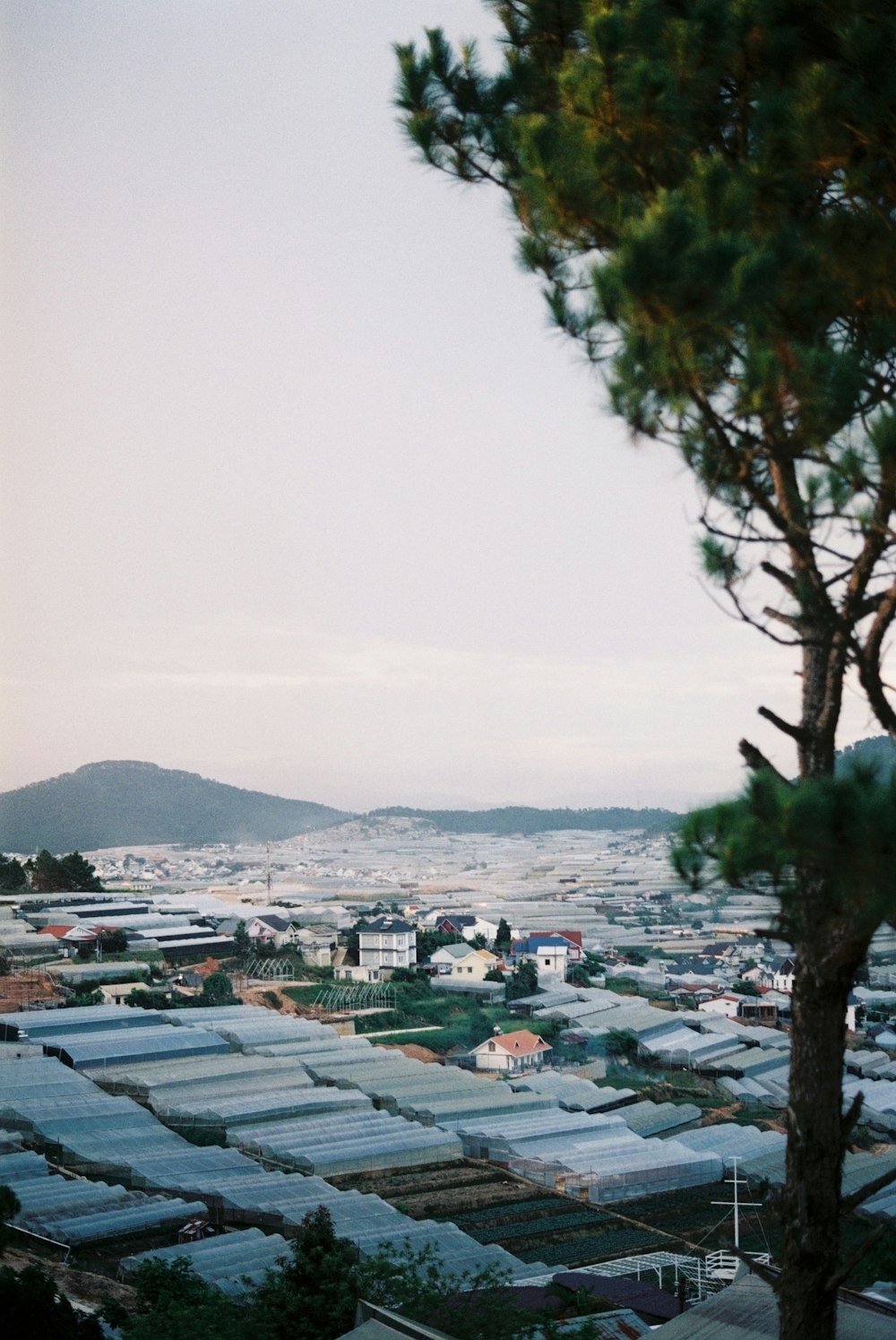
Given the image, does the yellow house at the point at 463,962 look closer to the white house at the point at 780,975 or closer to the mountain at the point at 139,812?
the white house at the point at 780,975

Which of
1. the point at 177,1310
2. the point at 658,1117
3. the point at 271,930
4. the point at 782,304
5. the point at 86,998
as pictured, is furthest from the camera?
the point at 271,930

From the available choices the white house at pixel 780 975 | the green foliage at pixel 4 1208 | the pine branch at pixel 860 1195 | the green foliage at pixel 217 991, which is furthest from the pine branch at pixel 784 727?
the white house at pixel 780 975

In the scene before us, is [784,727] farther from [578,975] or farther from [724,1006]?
[578,975]

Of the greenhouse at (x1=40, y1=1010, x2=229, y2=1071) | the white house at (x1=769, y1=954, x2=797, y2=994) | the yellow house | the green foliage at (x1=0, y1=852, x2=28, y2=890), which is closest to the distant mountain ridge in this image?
the green foliage at (x1=0, y1=852, x2=28, y2=890)

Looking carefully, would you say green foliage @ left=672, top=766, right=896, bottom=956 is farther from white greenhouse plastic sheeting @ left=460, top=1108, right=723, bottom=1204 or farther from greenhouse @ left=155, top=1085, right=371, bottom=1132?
greenhouse @ left=155, top=1085, right=371, bottom=1132

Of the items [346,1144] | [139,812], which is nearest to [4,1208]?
[346,1144]

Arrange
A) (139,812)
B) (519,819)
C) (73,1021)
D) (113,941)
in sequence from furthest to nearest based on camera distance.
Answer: (519,819), (139,812), (113,941), (73,1021)

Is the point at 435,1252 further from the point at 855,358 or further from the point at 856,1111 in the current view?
the point at 855,358
